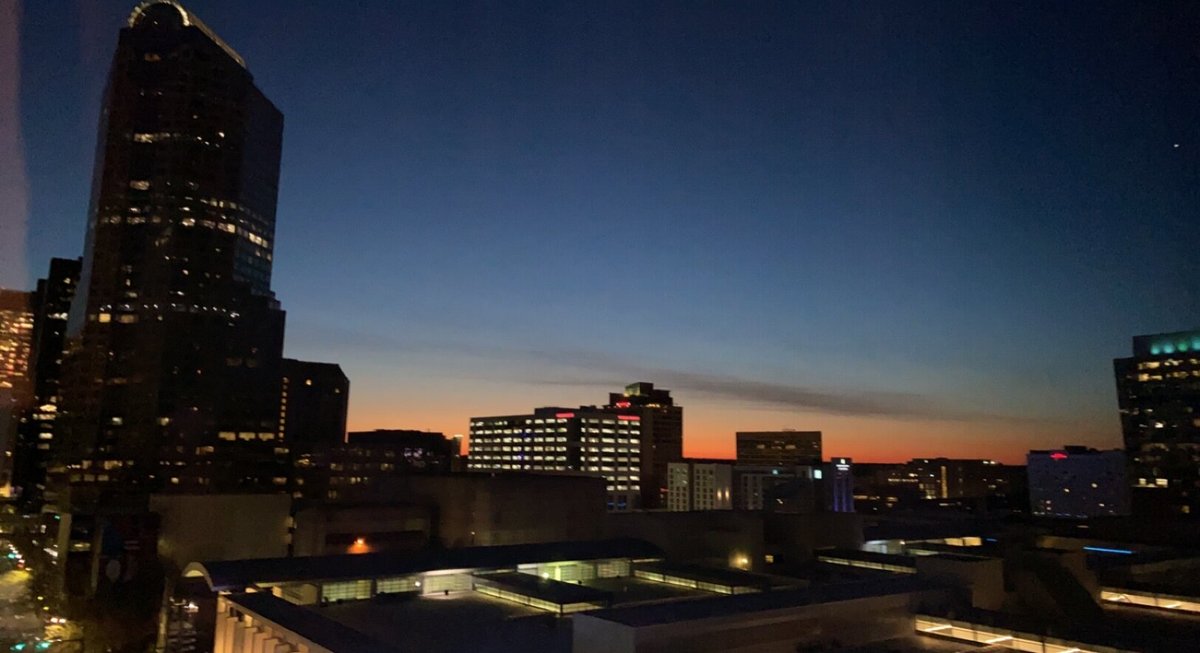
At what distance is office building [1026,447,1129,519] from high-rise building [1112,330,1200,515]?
101 feet

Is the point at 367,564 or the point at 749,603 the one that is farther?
the point at 367,564

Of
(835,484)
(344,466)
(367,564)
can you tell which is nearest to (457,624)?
(367,564)

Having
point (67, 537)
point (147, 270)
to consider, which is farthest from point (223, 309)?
point (67, 537)

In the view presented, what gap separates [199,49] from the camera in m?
157

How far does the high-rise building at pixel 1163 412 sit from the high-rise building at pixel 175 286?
171226mm

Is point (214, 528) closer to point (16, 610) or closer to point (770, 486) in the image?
point (16, 610)

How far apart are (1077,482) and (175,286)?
680 ft

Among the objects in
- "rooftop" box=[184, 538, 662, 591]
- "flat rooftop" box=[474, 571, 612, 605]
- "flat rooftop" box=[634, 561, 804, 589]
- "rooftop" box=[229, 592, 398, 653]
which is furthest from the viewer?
"flat rooftop" box=[634, 561, 804, 589]

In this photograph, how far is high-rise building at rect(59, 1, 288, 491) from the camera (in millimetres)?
138375

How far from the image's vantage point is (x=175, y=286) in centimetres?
14562

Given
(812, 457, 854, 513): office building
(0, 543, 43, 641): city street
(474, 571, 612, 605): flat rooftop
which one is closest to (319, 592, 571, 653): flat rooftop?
(474, 571, 612, 605): flat rooftop

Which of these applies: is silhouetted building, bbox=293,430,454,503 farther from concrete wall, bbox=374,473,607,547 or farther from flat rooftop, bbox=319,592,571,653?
flat rooftop, bbox=319,592,571,653

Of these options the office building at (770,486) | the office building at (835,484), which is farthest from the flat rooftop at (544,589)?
the office building at (835,484)

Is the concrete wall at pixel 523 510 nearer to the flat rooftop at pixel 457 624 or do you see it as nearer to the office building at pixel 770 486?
the flat rooftop at pixel 457 624
